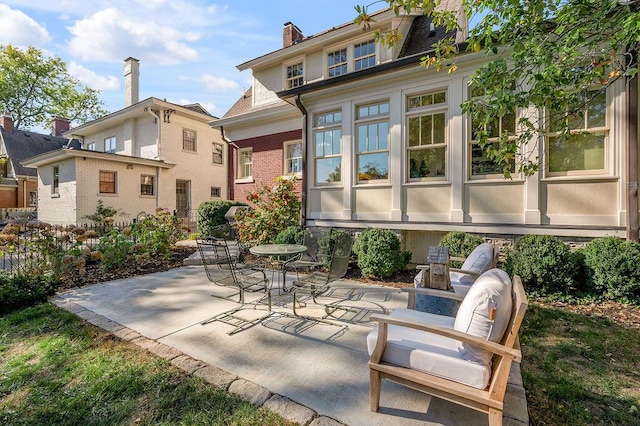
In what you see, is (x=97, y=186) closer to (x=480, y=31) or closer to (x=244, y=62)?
(x=244, y=62)

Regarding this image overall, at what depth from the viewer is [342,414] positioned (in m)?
2.24

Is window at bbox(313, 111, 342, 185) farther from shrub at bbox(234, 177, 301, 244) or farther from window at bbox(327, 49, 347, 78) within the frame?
window at bbox(327, 49, 347, 78)

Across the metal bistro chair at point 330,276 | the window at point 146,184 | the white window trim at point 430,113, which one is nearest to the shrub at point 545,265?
the white window trim at point 430,113

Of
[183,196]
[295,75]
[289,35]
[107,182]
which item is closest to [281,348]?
[295,75]

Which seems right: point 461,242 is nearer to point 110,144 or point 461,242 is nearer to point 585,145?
point 585,145

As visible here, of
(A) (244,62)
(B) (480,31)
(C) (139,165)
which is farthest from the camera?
(C) (139,165)

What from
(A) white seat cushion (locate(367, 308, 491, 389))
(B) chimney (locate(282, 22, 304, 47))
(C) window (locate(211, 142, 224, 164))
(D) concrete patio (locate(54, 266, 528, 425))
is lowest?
(D) concrete patio (locate(54, 266, 528, 425))

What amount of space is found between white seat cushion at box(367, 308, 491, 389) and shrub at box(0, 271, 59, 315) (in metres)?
5.54

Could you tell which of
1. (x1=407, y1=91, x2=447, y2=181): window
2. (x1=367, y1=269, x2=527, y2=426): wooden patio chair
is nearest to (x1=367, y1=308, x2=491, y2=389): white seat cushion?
(x1=367, y1=269, x2=527, y2=426): wooden patio chair

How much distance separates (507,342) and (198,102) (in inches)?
828

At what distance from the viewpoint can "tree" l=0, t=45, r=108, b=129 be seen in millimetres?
25422

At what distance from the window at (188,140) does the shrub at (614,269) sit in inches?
727

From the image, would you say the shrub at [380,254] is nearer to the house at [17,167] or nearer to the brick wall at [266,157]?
the brick wall at [266,157]

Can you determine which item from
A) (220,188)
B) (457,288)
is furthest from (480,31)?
(220,188)
